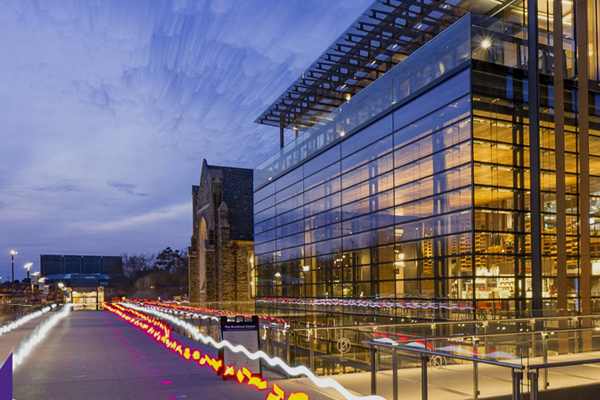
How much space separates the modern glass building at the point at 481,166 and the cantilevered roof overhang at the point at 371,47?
16cm

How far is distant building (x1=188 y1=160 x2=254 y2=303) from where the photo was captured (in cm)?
6475

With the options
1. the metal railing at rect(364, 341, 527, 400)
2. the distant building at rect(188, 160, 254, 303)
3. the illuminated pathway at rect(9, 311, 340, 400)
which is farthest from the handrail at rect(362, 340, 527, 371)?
the distant building at rect(188, 160, 254, 303)

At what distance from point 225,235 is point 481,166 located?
44752 mm

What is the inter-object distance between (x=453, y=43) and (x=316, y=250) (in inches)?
735

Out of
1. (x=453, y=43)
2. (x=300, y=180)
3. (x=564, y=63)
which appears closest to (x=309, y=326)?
(x=453, y=43)

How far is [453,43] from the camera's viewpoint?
80.8ft

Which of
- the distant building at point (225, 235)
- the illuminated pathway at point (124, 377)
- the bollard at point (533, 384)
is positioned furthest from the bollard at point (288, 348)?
the distant building at point (225, 235)

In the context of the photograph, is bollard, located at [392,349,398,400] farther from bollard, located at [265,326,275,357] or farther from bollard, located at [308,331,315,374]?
bollard, located at [265,326,275,357]

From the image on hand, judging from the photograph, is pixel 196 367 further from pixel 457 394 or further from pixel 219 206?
pixel 219 206

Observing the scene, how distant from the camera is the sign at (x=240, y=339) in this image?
1166 centimetres

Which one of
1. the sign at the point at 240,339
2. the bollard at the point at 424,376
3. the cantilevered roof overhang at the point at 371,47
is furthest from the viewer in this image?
the cantilevered roof overhang at the point at 371,47

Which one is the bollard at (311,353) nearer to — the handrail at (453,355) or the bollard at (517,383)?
the handrail at (453,355)

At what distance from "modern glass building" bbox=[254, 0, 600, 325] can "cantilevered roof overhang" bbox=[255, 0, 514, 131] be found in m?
0.16

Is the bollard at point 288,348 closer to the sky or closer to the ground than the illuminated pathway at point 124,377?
closer to the sky
